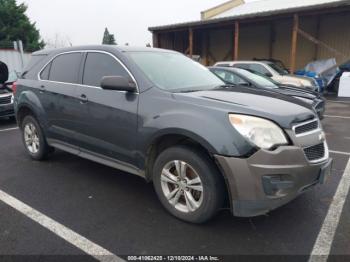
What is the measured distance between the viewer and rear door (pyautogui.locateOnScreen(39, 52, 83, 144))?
157 inches

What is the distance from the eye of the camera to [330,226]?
296 cm

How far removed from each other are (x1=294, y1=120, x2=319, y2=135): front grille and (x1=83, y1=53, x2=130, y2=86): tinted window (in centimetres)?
193

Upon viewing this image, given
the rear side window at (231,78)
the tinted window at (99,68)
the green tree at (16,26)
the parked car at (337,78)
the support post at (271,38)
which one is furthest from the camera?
the green tree at (16,26)

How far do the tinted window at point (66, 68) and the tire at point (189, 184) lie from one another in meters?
1.86

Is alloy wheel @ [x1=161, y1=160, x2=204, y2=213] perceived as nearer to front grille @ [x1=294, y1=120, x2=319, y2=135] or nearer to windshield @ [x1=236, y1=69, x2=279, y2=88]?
front grille @ [x1=294, y1=120, x2=319, y2=135]

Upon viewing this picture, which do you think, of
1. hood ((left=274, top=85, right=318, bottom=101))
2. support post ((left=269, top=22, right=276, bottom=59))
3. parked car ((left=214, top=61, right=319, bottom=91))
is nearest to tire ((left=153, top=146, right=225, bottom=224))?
hood ((left=274, top=85, right=318, bottom=101))

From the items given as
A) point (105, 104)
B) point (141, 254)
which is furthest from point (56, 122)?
point (141, 254)

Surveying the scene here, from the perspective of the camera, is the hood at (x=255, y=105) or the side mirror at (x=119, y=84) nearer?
the hood at (x=255, y=105)

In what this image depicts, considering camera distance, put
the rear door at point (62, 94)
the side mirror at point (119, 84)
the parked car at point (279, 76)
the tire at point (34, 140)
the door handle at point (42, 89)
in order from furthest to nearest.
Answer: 1. the parked car at point (279, 76)
2. the tire at point (34, 140)
3. the door handle at point (42, 89)
4. the rear door at point (62, 94)
5. the side mirror at point (119, 84)

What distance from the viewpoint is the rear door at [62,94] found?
3.99m

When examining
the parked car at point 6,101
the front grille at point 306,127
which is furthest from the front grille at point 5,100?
the front grille at point 306,127

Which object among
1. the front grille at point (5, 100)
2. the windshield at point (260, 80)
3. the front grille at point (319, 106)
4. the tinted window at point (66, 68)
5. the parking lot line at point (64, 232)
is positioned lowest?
the parking lot line at point (64, 232)

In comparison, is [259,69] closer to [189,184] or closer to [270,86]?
[270,86]

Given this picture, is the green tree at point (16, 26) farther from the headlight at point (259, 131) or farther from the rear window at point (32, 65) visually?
the headlight at point (259, 131)
